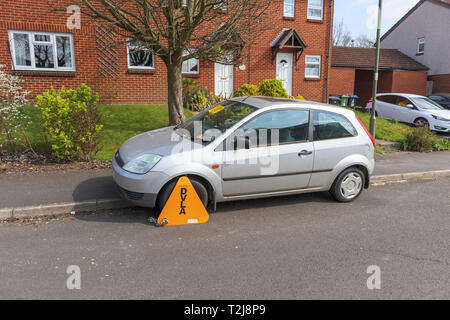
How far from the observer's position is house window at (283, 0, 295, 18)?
1678cm

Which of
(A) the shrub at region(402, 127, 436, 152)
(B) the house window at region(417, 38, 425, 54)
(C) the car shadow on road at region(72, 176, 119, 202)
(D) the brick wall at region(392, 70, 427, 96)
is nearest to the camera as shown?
(C) the car shadow on road at region(72, 176, 119, 202)

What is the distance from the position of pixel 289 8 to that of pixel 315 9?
1534mm

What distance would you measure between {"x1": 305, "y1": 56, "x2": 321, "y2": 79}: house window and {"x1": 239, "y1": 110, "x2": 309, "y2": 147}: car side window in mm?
13161

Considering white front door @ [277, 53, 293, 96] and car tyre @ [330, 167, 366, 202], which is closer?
car tyre @ [330, 167, 366, 202]

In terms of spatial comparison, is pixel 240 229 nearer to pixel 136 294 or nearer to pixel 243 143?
pixel 243 143

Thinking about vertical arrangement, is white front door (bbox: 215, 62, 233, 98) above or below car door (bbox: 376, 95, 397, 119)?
above

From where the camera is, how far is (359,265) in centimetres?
380

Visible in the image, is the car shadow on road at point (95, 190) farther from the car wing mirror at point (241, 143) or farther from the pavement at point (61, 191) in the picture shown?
the car wing mirror at point (241, 143)

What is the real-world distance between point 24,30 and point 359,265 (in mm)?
13543

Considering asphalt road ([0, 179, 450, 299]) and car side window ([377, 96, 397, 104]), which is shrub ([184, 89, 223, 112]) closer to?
asphalt road ([0, 179, 450, 299])

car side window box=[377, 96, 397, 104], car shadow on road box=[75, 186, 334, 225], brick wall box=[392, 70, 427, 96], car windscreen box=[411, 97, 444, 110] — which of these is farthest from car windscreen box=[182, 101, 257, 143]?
brick wall box=[392, 70, 427, 96]

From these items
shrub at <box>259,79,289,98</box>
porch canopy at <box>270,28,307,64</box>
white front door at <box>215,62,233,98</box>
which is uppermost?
porch canopy at <box>270,28,307,64</box>

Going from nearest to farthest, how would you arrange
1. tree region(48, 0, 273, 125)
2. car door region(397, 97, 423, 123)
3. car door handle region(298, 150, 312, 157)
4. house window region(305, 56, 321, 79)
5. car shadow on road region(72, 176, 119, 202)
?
car door handle region(298, 150, 312, 157)
car shadow on road region(72, 176, 119, 202)
tree region(48, 0, 273, 125)
car door region(397, 97, 423, 123)
house window region(305, 56, 321, 79)

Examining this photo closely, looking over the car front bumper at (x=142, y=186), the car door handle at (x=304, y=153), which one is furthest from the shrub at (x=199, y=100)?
the car front bumper at (x=142, y=186)
